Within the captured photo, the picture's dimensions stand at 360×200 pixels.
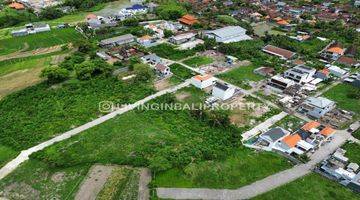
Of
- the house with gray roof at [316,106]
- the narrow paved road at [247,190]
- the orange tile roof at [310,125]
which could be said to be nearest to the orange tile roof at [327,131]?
the orange tile roof at [310,125]

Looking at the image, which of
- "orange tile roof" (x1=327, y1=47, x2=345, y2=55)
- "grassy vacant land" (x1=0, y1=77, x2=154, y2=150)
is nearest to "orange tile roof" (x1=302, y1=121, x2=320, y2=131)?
"grassy vacant land" (x1=0, y1=77, x2=154, y2=150)

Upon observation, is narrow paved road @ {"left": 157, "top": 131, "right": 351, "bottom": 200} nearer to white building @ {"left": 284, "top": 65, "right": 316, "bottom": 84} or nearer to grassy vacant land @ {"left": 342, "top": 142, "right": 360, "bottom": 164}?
grassy vacant land @ {"left": 342, "top": 142, "right": 360, "bottom": 164}

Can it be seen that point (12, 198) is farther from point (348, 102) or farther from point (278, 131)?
point (348, 102)

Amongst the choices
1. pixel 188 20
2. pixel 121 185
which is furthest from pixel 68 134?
pixel 188 20

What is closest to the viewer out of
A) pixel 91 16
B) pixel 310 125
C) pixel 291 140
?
pixel 291 140

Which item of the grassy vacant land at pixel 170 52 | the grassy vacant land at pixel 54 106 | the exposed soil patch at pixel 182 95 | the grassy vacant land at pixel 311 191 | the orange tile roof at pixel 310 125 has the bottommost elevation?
the grassy vacant land at pixel 311 191

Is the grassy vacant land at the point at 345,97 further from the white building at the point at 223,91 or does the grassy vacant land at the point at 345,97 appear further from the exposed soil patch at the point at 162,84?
the exposed soil patch at the point at 162,84

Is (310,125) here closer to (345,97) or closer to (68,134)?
(345,97)
